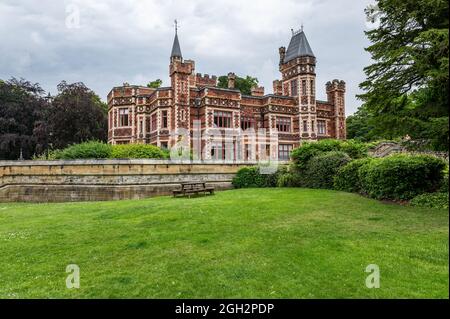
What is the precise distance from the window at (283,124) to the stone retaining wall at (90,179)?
54.8 ft

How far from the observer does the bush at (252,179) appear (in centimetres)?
2095

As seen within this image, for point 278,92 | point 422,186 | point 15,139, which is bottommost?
point 422,186

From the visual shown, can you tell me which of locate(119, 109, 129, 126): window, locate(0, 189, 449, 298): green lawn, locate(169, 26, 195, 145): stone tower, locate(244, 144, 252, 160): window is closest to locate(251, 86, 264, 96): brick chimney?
locate(244, 144, 252, 160): window

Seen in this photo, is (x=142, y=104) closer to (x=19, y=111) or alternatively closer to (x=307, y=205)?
(x=19, y=111)

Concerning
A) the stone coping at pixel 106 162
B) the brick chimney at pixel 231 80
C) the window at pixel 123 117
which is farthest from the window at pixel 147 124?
the stone coping at pixel 106 162

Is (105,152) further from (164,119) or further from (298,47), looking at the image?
(298,47)

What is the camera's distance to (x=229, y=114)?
3262cm

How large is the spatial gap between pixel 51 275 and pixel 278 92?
4182 centimetres

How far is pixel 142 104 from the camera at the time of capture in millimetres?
33906

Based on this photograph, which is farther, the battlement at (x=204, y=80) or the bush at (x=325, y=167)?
the battlement at (x=204, y=80)

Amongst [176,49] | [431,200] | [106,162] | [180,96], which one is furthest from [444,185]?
[176,49]

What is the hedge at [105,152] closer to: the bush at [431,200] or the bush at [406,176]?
the bush at [406,176]

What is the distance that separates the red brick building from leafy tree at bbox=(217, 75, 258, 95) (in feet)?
39.2
